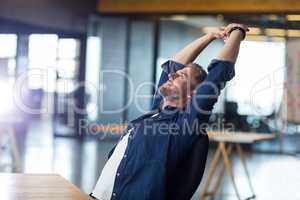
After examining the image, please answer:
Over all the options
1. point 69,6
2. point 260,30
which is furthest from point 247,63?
point 69,6

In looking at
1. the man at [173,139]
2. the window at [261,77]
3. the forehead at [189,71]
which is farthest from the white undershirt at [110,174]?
the window at [261,77]

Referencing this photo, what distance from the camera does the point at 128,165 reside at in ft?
5.69

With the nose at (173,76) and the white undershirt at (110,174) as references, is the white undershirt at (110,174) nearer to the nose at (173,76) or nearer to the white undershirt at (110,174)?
the white undershirt at (110,174)

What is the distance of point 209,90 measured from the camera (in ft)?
5.33

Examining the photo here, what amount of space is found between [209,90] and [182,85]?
15 centimetres

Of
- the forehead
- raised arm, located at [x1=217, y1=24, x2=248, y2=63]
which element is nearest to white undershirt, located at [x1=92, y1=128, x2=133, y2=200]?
the forehead

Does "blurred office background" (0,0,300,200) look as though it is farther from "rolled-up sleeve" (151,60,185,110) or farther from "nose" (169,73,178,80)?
"nose" (169,73,178,80)

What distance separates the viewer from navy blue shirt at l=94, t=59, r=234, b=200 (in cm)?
164

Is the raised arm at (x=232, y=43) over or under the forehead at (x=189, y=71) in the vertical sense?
over

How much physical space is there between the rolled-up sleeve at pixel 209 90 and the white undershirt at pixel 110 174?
9.7 inches

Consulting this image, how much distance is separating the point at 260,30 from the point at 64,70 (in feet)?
11.9

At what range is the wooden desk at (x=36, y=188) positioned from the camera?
1735mm

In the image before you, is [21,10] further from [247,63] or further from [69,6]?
[247,63]

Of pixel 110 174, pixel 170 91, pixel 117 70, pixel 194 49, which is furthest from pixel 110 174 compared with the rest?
pixel 117 70
